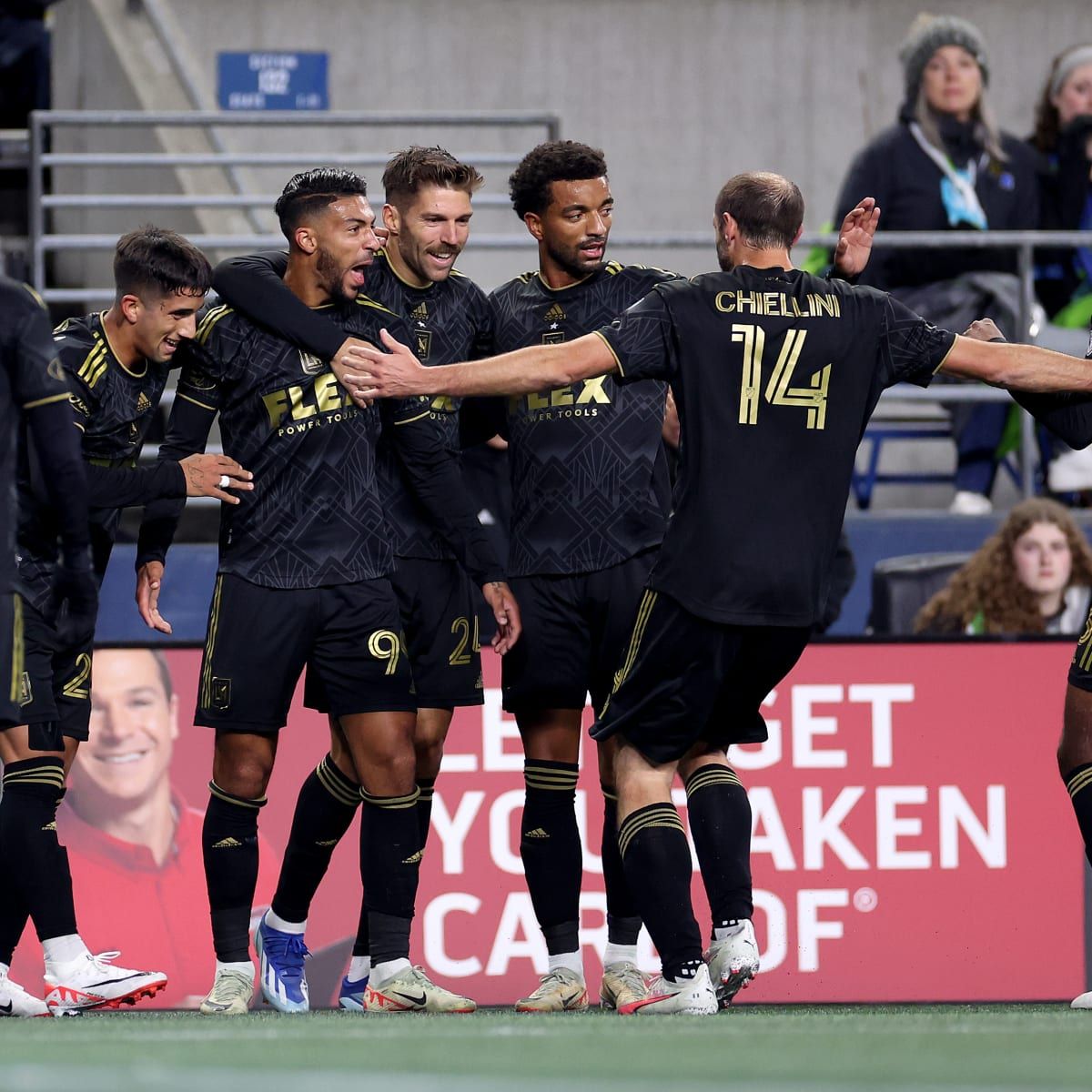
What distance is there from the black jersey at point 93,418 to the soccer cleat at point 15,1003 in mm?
1084

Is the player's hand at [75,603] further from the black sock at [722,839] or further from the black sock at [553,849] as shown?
the black sock at [722,839]

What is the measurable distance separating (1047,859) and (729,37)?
737 centimetres

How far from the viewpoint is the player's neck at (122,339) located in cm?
568

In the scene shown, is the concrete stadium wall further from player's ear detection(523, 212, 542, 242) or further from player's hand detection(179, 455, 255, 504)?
player's hand detection(179, 455, 255, 504)

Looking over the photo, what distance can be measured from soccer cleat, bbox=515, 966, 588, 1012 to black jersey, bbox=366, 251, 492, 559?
50.2 inches

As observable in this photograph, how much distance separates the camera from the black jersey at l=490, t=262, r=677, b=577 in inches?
230

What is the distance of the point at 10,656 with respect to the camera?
4602 mm

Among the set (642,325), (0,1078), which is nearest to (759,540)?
Result: (642,325)

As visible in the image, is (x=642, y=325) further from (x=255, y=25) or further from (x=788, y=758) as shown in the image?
(x=255, y=25)

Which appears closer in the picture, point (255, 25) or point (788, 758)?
point (788, 758)

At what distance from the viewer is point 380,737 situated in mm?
5629

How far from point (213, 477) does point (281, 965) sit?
58.8 inches

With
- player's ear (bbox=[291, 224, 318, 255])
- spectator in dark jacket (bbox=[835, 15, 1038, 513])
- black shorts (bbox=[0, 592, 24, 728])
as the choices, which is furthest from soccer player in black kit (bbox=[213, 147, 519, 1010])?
spectator in dark jacket (bbox=[835, 15, 1038, 513])

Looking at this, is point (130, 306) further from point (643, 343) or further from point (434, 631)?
point (643, 343)
